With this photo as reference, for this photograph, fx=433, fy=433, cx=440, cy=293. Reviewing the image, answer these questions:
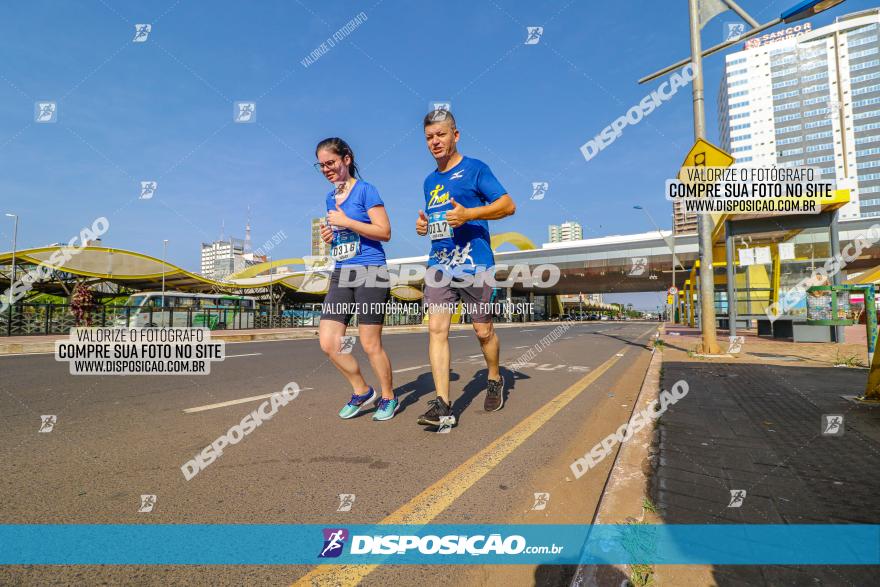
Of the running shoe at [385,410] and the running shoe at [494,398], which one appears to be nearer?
the running shoe at [385,410]

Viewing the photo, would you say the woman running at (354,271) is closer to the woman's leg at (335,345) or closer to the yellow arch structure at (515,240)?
the woman's leg at (335,345)

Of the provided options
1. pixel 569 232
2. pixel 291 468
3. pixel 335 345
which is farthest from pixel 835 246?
pixel 569 232

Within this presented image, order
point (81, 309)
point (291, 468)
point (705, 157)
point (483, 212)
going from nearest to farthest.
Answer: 1. point (291, 468)
2. point (483, 212)
3. point (705, 157)
4. point (81, 309)

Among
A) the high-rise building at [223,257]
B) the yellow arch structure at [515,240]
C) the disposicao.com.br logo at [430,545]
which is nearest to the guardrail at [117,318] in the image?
the disposicao.com.br logo at [430,545]

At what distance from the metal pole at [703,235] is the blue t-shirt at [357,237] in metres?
6.61

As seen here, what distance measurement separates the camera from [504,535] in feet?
5.30

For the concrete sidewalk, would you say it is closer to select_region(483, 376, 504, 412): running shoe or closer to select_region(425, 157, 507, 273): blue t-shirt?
select_region(483, 376, 504, 412): running shoe

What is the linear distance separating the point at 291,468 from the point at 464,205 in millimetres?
2181

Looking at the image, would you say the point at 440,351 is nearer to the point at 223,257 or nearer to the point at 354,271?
the point at 354,271

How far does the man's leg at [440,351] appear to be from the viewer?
316cm

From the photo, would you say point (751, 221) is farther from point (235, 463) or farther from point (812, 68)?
point (812, 68)

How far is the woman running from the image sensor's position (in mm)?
3326

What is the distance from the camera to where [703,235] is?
7.69m

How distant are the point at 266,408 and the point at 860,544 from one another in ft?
12.1
